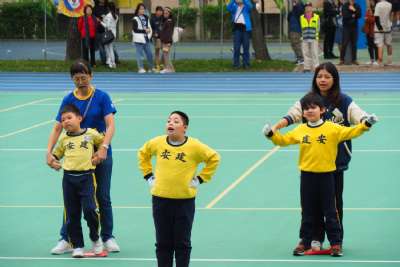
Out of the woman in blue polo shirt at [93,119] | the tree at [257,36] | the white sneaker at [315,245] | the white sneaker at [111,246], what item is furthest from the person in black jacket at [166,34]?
the white sneaker at [315,245]

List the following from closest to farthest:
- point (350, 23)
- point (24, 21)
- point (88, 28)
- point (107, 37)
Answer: point (107, 37)
point (350, 23)
point (88, 28)
point (24, 21)

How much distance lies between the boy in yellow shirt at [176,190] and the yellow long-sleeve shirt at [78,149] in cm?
124

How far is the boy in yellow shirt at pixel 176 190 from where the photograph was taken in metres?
8.92

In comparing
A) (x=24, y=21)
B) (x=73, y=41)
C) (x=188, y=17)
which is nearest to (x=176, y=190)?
(x=73, y=41)

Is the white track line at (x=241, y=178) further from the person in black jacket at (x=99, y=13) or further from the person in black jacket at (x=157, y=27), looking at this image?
the person in black jacket at (x=99, y=13)

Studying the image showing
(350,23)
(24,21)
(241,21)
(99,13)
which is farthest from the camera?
(24,21)

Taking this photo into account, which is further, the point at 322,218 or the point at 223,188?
the point at 223,188

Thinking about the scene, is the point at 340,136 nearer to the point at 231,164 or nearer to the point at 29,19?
the point at 231,164

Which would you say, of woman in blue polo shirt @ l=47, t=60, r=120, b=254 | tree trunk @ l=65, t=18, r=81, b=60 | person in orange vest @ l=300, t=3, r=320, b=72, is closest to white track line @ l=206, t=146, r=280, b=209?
woman in blue polo shirt @ l=47, t=60, r=120, b=254

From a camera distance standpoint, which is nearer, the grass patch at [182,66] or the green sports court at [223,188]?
the green sports court at [223,188]

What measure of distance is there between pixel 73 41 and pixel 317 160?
89.0 feet

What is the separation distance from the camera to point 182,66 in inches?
1378

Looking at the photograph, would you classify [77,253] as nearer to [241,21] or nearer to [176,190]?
[176,190]

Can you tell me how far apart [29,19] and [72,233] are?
48.3 m
